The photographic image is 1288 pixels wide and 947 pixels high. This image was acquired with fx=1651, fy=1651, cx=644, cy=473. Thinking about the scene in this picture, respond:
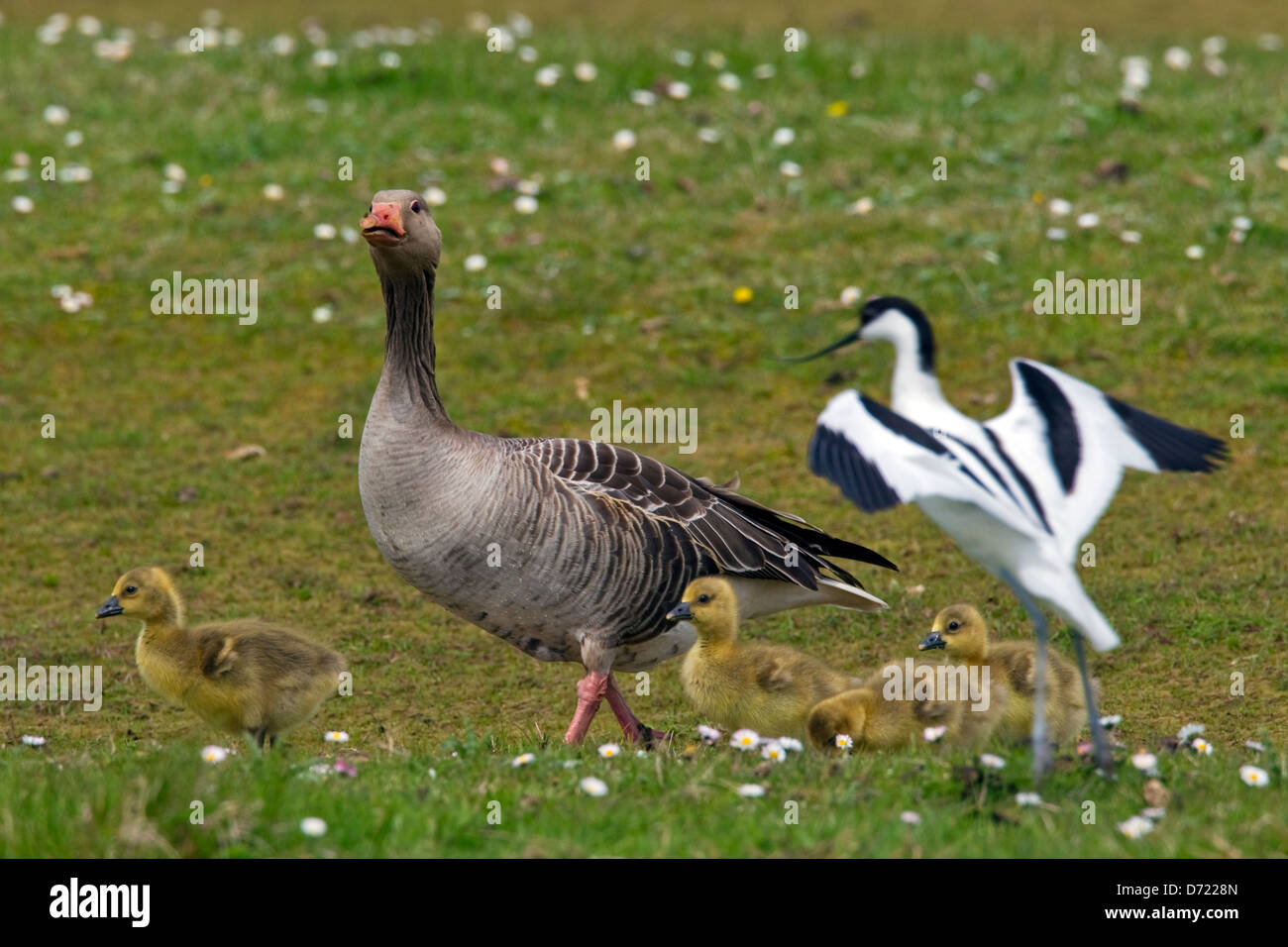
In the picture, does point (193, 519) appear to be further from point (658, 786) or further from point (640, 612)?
point (658, 786)

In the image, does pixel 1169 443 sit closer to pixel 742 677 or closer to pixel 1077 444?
pixel 1077 444

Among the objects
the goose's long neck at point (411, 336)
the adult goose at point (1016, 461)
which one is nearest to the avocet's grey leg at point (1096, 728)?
the adult goose at point (1016, 461)

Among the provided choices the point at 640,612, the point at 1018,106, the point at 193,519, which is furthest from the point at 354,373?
the point at 1018,106

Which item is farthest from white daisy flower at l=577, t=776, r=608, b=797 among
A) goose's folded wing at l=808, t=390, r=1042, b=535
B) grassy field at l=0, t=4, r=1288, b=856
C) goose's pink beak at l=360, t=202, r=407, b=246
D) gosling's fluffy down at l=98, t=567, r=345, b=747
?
goose's pink beak at l=360, t=202, r=407, b=246

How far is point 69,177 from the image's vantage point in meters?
14.9

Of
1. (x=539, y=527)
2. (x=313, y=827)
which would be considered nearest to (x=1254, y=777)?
(x=539, y=527)

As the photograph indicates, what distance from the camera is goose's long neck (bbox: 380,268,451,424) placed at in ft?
23.7

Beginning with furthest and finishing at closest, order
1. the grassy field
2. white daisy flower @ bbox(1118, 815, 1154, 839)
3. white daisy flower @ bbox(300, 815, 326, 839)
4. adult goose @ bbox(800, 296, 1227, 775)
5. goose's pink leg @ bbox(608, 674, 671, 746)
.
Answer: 1. goose's pink leg @ bbox(608, 674, 671, 746)
2. the grassy field
3. adult goose @ bbox(800, 296, 1227, 775)
4. white daisy flower @ bbox(1118, 815, 1154, 839)
5. white daisy flower @ bbox(300, 815, 326, 839)

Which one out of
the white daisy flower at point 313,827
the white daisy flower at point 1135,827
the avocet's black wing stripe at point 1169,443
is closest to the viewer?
the white daisy flower at point 313,827

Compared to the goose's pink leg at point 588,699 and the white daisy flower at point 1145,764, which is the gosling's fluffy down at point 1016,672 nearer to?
the white daisy flower at point 1145,764

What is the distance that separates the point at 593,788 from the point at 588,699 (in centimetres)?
159

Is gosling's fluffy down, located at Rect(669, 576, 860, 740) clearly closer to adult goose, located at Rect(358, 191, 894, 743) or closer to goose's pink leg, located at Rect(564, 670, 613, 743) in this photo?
adult goose, located at Rect(358, 191, 894, 743)

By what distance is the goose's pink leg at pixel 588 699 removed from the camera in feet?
22.9

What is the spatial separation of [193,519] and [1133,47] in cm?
1207
